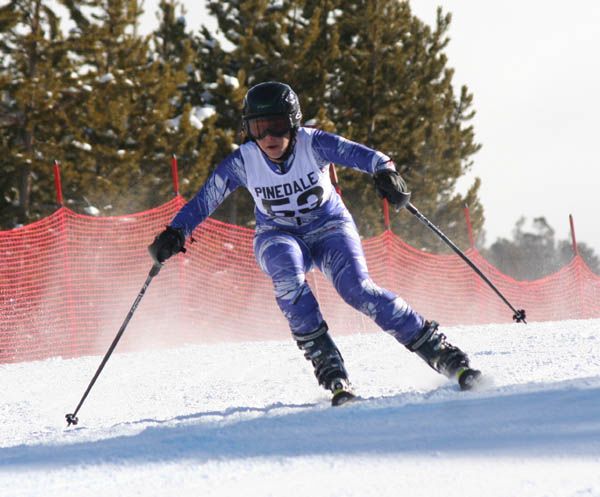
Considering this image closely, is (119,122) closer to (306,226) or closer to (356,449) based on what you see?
(306,226)

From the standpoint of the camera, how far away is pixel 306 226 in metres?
4.30

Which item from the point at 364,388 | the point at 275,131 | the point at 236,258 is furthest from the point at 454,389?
the point at 236,258

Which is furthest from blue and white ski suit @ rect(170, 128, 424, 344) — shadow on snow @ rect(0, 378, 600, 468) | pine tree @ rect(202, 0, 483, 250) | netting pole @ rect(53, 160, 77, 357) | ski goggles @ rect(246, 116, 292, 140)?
pine tree @ rect(202, 0, 483, 250)

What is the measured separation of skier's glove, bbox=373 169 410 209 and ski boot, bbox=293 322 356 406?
0.69 meters

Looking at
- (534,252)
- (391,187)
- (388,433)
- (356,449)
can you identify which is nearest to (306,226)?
(391,187)

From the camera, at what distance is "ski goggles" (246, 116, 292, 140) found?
4160 millimetres

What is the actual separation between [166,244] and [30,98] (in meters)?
15.7

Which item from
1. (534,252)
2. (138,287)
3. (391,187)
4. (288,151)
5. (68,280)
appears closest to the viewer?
(391,187)

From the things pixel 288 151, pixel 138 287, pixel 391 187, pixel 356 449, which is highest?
pixel 138 287

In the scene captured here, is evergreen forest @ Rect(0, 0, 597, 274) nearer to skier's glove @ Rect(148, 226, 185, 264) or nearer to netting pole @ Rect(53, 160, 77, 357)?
netting pole @ Rect(53, 160, 77, 357)

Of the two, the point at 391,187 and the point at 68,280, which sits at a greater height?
the point at 68,280

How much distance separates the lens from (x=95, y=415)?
500 centimetres

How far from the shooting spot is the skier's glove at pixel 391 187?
4.09 metres

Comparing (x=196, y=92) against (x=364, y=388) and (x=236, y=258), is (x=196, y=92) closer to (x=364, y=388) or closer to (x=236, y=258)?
(x=236, y=258)
